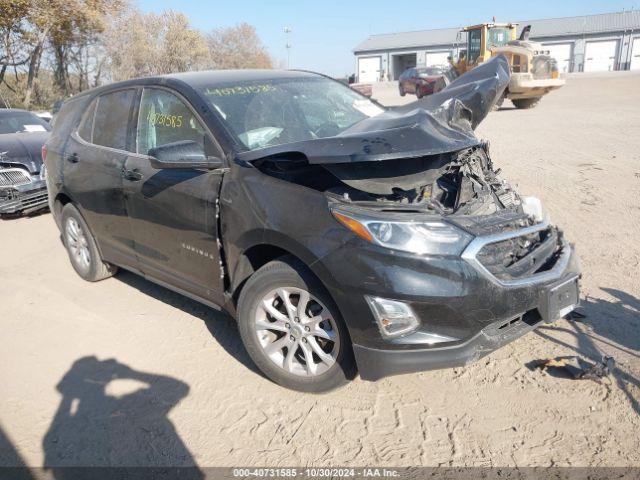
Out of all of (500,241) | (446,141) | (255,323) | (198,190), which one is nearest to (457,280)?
(500,241)

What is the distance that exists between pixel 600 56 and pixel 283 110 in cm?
6499

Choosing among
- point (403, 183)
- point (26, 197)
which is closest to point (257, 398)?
point (403, 183)

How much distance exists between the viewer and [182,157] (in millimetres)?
3346

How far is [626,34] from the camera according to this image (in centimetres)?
5588

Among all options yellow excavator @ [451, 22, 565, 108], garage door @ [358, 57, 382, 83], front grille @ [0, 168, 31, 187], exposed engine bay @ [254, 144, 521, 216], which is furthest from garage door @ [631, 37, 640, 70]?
exposed engine bay @ [254, 144, 521, 216]

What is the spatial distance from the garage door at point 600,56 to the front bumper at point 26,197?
63.4 m

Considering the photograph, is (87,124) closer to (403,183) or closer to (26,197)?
(403,183)

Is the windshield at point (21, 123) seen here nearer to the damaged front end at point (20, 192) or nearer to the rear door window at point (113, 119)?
the damaged front end at point (20, 192)

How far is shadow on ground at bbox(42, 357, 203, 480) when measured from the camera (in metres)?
2.78

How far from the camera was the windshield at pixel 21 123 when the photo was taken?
9.10 metres

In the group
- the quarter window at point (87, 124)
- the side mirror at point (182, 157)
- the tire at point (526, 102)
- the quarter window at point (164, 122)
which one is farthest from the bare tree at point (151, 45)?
the side mirror at point (182, 157)

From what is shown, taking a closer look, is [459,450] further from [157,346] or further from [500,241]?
[157,346]

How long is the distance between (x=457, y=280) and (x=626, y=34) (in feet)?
215

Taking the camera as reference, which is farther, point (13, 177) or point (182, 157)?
point (13, 177)
